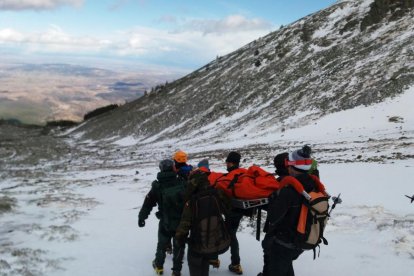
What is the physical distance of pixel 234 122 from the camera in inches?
1980

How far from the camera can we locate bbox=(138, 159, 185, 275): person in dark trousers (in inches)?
320

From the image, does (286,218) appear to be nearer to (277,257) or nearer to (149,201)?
(277,257)

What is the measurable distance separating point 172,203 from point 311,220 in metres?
2.79

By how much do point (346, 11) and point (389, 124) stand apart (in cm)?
3714

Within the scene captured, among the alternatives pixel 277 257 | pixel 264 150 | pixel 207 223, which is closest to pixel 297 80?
pixel 264 150

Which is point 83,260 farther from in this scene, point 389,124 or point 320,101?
point 320,101

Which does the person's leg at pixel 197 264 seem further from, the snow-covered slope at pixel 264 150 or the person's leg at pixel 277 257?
the snow-covered slope at pixel 264 150

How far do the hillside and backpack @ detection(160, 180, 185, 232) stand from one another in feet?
107

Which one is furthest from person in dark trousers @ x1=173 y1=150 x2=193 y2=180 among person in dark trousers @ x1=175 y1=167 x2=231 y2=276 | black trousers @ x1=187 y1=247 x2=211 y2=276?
black trousers @ x1=187 y1=247 x2=211 y2=276

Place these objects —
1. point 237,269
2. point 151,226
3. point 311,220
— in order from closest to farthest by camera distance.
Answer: point 311,220 < point 237,269 < point 151,226

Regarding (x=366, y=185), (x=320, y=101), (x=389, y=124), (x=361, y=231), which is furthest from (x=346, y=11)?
(x=361, y=231)

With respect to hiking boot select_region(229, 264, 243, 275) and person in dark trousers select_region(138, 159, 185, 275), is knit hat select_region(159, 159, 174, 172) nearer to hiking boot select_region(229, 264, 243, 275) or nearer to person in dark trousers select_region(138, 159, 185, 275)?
person in dark trousers select_region(138, 159, 185, 275)

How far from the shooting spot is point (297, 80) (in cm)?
5288

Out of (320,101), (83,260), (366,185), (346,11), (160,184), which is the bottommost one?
(83,260)
